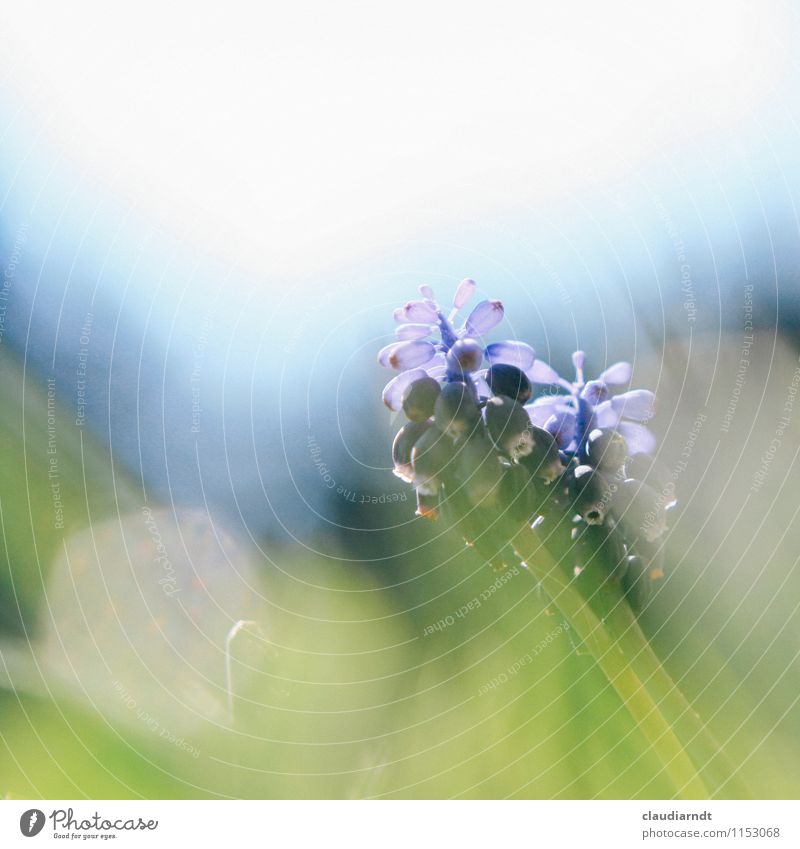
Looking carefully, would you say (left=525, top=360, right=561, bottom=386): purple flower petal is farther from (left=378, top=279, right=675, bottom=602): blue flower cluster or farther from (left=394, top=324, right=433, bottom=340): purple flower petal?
(left=394, top=324, right=433, bottom=340): purple flower petal

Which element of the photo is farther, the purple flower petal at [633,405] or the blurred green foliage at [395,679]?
the blurred green foliage at [395,679]

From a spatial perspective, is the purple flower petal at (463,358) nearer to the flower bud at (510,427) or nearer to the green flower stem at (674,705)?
the flower bud at (510,427)

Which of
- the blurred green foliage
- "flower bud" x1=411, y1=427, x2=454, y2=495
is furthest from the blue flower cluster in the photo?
the blurred green foliage

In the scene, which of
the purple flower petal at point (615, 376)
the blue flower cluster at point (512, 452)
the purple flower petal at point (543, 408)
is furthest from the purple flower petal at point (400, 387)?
the purple flower petal at point (615, 376)

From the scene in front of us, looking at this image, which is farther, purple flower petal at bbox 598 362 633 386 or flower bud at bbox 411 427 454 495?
purple flower petal at bbox 598 362 633 386

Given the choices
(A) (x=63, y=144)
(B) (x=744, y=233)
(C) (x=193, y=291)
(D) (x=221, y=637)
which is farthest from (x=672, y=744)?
(A) (x=63, y=144)

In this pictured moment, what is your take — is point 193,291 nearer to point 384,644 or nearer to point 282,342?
point 282,342

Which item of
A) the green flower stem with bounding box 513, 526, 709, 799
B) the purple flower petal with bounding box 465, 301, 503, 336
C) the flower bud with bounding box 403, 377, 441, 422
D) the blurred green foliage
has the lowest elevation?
the blurred green foliage
